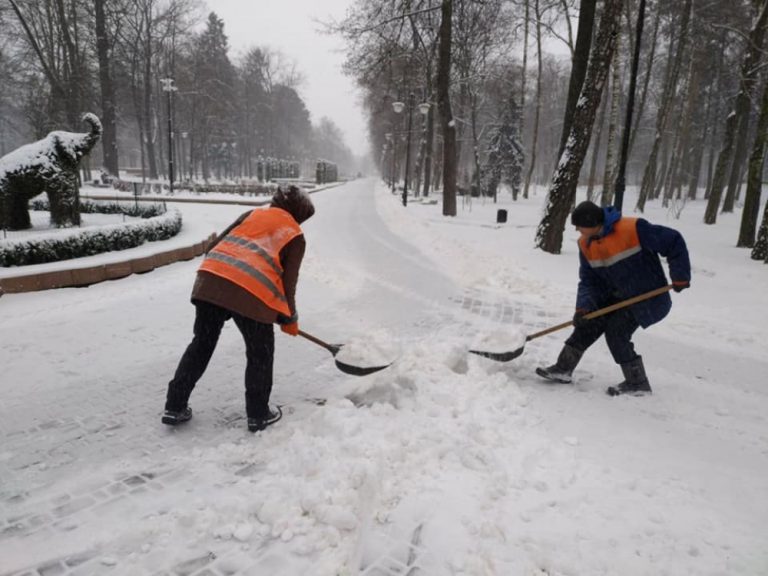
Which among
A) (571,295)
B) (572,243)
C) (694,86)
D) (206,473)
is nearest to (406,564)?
(206,473)

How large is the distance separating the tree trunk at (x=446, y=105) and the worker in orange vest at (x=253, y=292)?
1342 centimetres

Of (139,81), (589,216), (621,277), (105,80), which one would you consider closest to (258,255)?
(589,216)

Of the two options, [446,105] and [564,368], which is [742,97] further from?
[564,368]

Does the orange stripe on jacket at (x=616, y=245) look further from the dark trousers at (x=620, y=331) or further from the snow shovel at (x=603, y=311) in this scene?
the dark trousers at (x=620, y=331)

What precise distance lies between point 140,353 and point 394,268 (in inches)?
198

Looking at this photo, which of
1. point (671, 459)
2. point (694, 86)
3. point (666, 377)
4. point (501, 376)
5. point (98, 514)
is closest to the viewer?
point (98, 514)

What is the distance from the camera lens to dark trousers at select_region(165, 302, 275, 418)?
10.2 feet

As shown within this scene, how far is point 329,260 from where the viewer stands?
9070mm

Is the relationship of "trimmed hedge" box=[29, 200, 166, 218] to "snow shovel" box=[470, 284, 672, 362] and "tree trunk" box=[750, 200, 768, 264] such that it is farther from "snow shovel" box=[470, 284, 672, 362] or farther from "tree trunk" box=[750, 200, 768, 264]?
"tree trunk" box=[750, 200, 768, 264]

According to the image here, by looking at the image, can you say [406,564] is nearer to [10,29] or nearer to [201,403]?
[201,403]

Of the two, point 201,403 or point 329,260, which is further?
point 329,260

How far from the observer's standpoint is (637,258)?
3.82m

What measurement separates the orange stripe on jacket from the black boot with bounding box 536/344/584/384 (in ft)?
2.58

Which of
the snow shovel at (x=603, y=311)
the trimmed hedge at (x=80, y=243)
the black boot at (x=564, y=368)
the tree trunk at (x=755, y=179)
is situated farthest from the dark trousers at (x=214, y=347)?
the tree trunk at (x=755, y=179)
